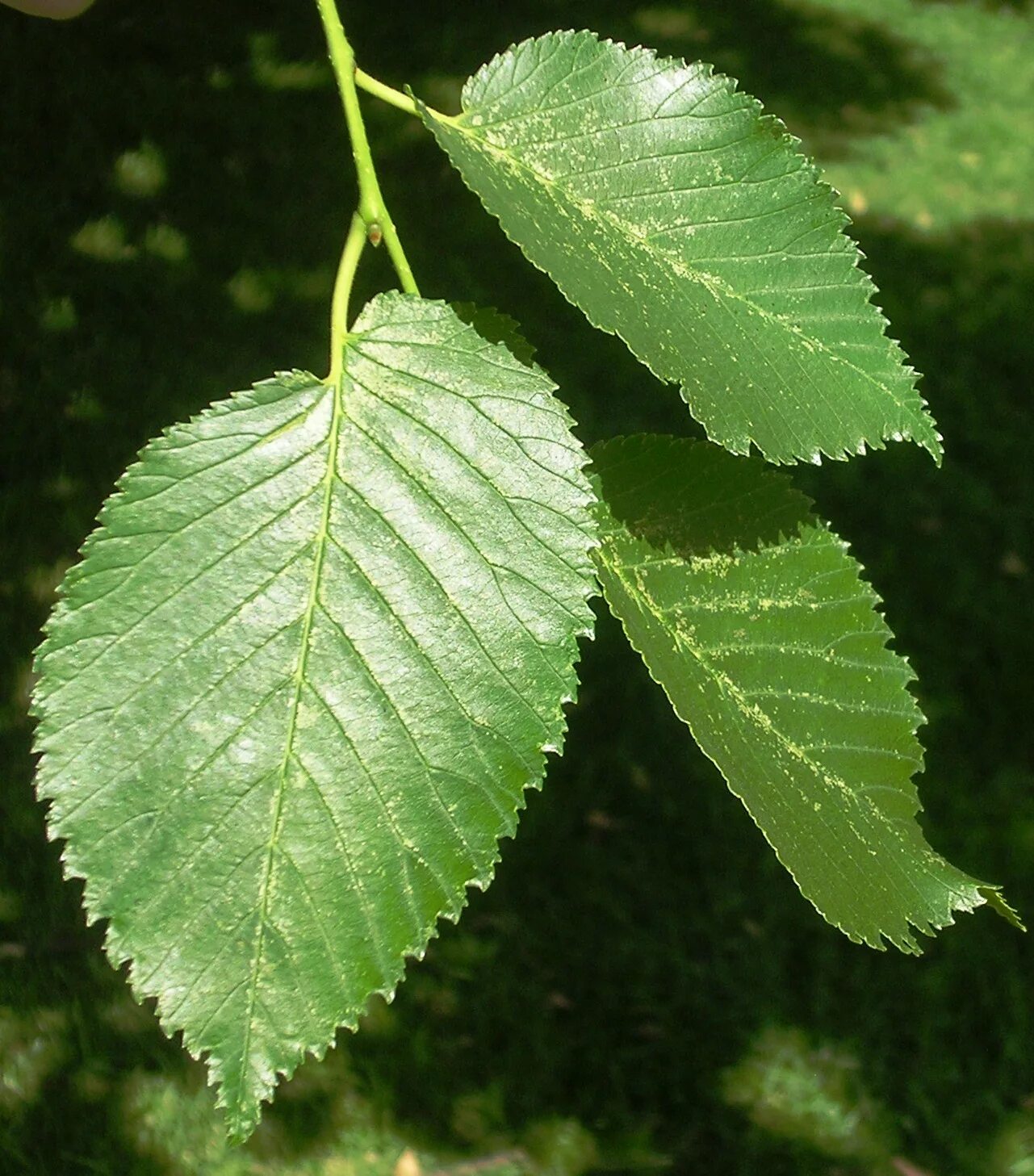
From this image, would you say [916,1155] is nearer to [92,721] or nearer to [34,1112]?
[34,1112]

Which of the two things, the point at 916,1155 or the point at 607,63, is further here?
the point at 916,1155

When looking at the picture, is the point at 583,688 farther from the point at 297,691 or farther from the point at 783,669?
the point at 297,691

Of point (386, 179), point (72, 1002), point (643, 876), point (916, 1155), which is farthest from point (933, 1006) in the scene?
point (386, 179)

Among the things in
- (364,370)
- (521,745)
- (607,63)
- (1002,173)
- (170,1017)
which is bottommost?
(170,1017)

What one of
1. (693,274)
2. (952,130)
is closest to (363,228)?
(693,274)

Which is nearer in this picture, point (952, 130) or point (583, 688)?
point (583, 688)

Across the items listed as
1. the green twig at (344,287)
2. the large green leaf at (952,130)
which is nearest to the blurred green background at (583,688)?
the large green leaf at (952,130)

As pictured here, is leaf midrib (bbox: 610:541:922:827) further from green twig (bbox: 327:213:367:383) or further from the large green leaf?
the large green leaf
